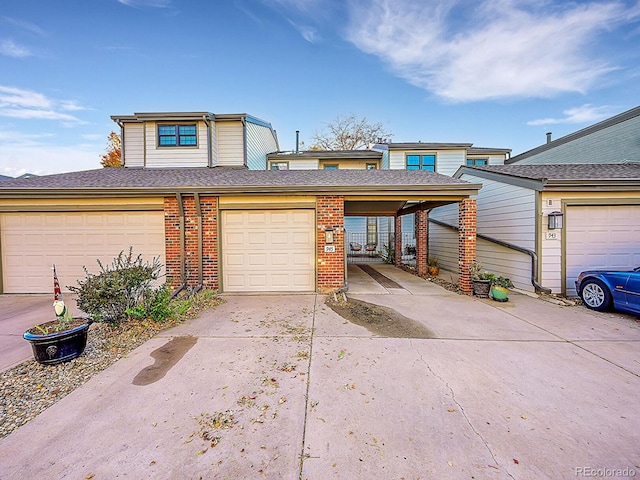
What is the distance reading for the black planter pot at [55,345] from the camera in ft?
10.5

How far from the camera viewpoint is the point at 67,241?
697 centimetres

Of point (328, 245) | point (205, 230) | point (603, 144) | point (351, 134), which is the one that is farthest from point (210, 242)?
point (351, 134)

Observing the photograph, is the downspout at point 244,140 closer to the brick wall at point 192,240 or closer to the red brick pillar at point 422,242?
the brick wall at point 192,240

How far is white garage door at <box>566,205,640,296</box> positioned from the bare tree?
18.7 m

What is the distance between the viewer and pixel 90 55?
31.4 feet

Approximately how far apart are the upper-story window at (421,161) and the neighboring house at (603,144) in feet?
17.4

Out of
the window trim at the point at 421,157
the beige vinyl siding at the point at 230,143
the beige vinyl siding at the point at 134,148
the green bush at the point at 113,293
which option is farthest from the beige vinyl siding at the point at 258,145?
the green bush at the point at 113,293

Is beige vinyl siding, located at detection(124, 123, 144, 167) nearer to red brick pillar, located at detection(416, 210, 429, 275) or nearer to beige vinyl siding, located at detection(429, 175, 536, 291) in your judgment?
red brick pillar, located at detection(416, 210, 429, 275)

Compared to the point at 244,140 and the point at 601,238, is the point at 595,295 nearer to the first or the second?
the point at 601,238

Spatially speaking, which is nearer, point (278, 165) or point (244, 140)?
point (244, 140)

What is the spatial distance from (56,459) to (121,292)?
2734mm

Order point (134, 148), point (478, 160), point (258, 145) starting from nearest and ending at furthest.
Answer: point (134, 148) < point (258, 145) < point (478, 160)

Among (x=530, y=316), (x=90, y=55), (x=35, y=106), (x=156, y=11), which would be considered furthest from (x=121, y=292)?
(x=35, y=106)

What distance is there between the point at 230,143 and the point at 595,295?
12.9 metres
